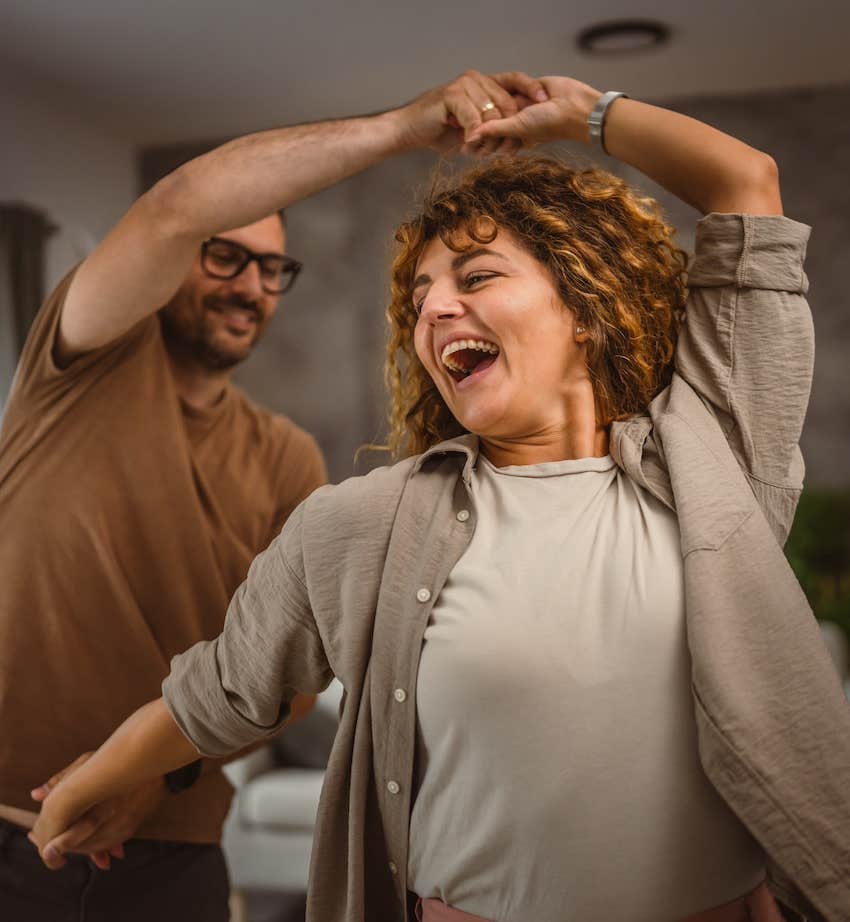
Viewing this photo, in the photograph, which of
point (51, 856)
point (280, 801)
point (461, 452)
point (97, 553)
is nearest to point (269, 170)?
point (461, 452)

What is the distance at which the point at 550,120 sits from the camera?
45.7 inches

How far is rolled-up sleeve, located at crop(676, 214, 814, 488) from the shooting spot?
0.97 metres

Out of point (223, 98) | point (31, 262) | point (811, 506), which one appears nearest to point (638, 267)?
point (223, 98)

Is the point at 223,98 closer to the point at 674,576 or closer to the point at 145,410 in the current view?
the point at 145,410

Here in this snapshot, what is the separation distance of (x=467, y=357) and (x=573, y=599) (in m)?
0.30

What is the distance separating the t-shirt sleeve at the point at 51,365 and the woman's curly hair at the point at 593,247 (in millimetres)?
505

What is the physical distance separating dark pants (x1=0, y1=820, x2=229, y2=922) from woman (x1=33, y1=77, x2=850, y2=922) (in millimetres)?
304

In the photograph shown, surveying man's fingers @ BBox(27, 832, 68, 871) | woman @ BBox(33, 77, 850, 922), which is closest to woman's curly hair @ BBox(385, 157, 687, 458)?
woman @ BBox(33, 77, 850, 922)

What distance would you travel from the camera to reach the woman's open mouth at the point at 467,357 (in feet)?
3.28

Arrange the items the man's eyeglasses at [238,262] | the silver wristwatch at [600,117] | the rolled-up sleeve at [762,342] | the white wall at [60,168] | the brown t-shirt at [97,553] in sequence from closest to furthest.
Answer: the rolled-up sleeve at [762,342] < the silver wristwatch at [600,117] < the brown t-shirt at [97,553] < the man's eyeglasses at [238,262] < the white wall at [60,168]

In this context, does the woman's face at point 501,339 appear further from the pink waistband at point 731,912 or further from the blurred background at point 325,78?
the pink waistband at point 731,912

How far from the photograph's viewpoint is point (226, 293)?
4.85 ft

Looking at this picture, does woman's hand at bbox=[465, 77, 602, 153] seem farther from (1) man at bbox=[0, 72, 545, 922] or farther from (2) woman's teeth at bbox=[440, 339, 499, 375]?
(2) woman's teeth at bbox=[440, 339, 499, 375]

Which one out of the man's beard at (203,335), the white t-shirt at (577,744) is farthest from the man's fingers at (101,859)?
the man's beard at (203,335)
